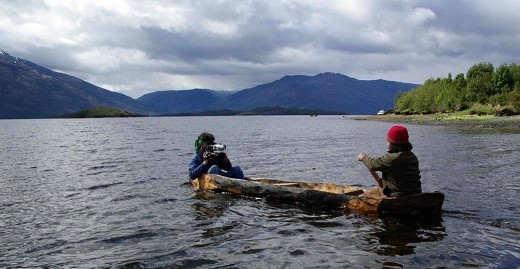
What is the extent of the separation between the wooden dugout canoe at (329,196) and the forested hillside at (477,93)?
299 ft

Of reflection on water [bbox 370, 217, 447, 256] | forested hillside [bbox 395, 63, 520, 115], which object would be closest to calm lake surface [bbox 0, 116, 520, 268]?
reflection on water [bbox 370, 217, 447, 256]

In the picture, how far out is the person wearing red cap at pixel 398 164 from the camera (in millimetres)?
12703

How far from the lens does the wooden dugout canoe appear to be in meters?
13.0

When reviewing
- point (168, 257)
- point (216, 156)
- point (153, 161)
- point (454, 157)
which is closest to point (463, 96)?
point (454, 157)

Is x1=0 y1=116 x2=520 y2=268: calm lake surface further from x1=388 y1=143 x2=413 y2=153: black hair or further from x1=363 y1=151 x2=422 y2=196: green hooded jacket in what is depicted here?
x1=388 y1=143 x2=413 y2=153: black hair

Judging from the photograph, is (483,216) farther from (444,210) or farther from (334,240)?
(334,240)

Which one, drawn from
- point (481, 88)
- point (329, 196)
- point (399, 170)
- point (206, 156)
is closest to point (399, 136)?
point (399, 170)

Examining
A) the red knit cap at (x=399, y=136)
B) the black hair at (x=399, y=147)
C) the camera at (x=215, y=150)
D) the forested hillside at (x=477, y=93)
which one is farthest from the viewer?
the forested hillside at (x=477, y=93)

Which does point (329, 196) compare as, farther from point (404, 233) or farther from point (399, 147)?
point (404, 233)

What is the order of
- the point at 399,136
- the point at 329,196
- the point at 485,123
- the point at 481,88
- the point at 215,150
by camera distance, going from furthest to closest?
the point at 481,88 < the point at 485,123 < the point at 215,150 < the point at 329,196 < the point at 399,136

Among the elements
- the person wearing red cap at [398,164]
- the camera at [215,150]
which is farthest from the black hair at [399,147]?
the camera at [215,150]

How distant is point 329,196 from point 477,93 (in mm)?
123981

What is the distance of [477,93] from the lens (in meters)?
122

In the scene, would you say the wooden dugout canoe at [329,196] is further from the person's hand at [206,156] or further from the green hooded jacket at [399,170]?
the person's hand at [206,156]
